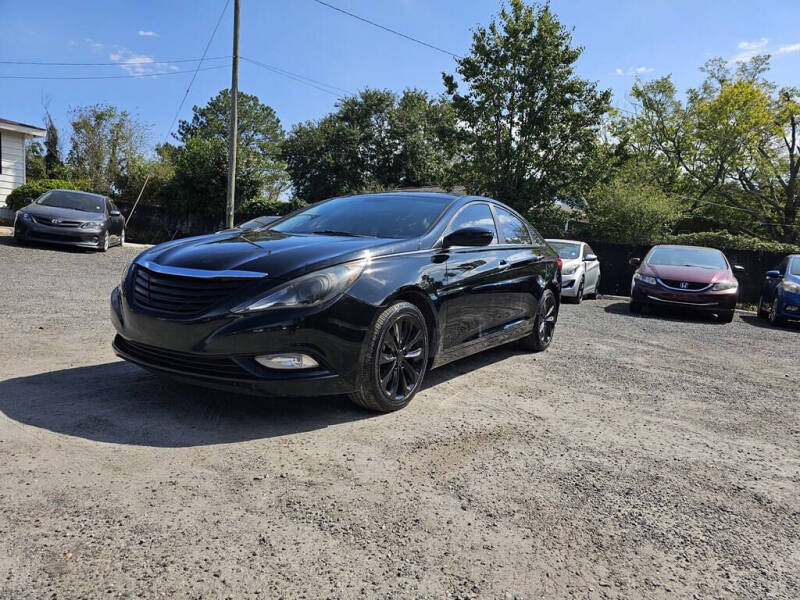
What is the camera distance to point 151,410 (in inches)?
148

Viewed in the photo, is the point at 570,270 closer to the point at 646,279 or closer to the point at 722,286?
the point at 646,279

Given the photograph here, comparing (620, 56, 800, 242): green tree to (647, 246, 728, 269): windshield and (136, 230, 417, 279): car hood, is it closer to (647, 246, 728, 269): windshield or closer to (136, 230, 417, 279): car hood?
(647, 246, 728, 269): windshield

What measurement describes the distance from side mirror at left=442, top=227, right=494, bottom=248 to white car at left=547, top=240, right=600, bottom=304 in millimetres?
7804

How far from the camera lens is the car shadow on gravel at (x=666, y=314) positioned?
11.6 m

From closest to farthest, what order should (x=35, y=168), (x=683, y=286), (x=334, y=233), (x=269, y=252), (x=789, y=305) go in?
1. (x=269, y=252)
2. (x=334, y=233)
3. (x=789, y=305)
4. (x=683, y=286)
5. (x=35, y=168)

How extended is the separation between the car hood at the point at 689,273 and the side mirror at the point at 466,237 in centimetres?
814

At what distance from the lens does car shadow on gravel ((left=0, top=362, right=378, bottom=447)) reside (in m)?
3.39

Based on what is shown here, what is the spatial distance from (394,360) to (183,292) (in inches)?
54.8

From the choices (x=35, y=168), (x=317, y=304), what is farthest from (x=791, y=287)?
(x=35, y=168)

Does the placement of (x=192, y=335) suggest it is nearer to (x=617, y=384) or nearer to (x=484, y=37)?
(x=617, y=384)

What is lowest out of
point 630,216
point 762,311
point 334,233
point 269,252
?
point 762,311

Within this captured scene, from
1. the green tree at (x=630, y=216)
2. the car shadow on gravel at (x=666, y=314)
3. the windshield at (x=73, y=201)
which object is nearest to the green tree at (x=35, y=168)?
the windshield at (x=73, y=201)

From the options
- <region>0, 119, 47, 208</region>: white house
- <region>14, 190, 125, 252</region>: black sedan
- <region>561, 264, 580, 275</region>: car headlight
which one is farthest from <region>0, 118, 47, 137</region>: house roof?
<region>561, 264, 580, 275</region>: car headlight

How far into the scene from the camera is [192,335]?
351 cm
